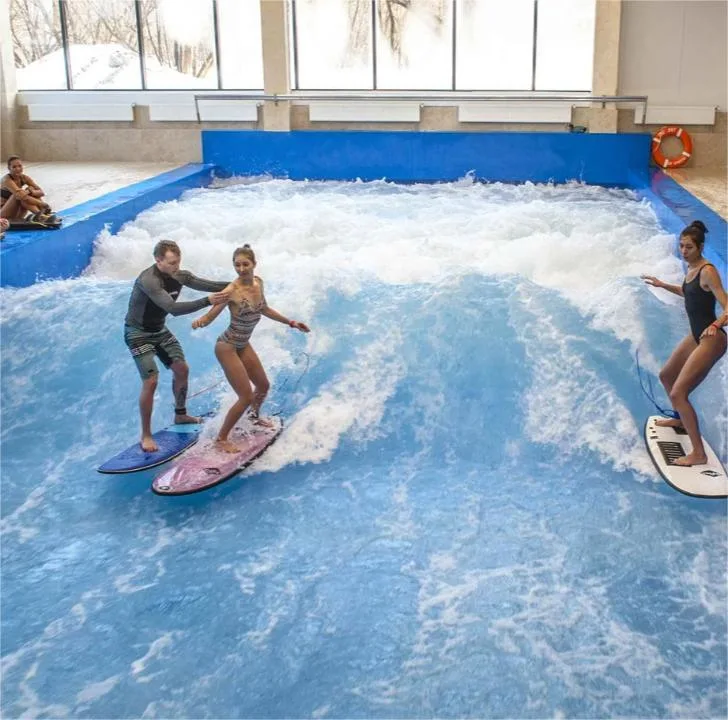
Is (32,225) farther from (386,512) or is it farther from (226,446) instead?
(386,512)

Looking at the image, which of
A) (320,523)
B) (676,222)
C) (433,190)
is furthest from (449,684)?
(433,190)

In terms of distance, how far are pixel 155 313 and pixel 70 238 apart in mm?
2900

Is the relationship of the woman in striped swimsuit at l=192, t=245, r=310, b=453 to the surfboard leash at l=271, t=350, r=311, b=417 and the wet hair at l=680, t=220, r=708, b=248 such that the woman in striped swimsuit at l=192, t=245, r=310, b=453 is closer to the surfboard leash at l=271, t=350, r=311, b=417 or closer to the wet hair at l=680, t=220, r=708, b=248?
the surfboard leash at l=271, t=350, r=311, b=417

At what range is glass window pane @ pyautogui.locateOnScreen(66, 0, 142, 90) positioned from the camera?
487 inches

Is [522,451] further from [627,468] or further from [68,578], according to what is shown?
[68,578]

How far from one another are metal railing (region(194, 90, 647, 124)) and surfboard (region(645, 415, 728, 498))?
7.04 m

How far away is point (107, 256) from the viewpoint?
23.9ft

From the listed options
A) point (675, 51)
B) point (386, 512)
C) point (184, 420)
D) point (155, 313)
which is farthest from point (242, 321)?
point (675, 51)

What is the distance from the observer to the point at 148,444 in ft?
14.6

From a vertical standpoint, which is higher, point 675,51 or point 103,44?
point 103,44

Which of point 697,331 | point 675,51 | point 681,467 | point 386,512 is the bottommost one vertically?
point 386,512

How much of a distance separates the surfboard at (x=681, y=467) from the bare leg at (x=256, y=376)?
78.9 inches

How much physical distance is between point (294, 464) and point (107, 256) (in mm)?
3563

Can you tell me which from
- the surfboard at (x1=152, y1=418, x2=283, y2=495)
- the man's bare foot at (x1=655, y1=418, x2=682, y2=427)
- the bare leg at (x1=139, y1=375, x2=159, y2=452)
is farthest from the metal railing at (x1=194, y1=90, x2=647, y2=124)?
the bare leg at (x1=139, y1=375, x2=159, y2=452)
